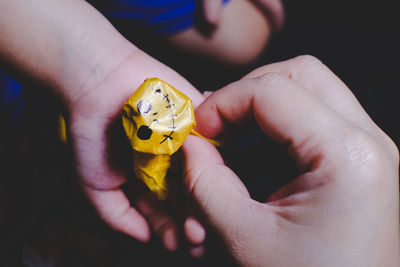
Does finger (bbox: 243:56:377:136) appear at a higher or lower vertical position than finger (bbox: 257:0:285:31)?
lower

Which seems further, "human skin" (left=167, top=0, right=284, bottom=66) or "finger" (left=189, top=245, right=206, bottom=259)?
"human skin" (left=167, top=0, right=284, bottom=66)

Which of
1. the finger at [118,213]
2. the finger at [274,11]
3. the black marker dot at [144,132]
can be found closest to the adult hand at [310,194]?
the black marker dot at [144,132]

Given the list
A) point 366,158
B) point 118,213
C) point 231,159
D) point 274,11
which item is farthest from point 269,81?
point 274,11

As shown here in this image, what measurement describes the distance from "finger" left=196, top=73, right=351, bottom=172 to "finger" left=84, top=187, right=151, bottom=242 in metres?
0.33

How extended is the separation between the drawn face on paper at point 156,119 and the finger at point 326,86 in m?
0.21

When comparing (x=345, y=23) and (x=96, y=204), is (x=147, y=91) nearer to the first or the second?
(x=96, y=204)

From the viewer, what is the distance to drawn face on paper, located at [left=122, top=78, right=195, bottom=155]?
1.64 feet

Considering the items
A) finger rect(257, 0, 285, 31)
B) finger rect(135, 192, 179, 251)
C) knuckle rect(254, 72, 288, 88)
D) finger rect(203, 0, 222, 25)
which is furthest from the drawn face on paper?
finger rect(257, 0, 285, 31)

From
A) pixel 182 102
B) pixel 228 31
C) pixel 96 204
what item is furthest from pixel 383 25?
pixel 96 204

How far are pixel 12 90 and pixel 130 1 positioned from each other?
0.38 metres

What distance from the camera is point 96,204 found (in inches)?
28.5

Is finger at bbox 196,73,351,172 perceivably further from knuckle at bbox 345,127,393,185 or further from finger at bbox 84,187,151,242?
finger at bbox 84,187,151,242

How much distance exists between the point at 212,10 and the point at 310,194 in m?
0.62

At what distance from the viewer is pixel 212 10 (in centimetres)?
91
